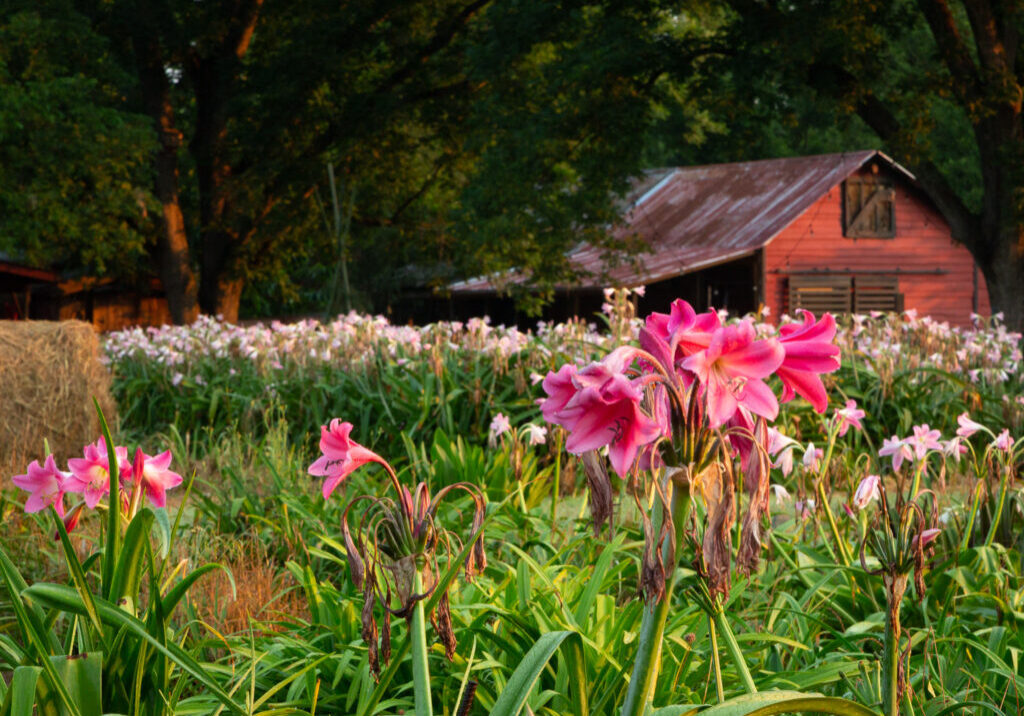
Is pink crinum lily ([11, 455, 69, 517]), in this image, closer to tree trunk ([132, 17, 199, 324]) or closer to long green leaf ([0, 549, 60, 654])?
long green leaf ([0, 549, 60, 654])

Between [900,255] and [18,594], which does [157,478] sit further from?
[900,255]

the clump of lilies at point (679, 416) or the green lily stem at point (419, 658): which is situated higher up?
the clump of lilies at point (679, 416)

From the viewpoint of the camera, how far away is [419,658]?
1624 millimetres

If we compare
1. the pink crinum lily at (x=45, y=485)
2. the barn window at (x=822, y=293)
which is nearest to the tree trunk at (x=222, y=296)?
the barn window at (x=822, y=293)

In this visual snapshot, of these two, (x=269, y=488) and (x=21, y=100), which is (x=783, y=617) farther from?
(x=21, y=100)

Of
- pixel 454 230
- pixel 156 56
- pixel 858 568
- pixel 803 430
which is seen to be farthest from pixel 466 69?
pixel 858 568

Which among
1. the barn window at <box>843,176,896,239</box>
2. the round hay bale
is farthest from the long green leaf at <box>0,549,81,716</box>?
the barn window at <box>843,176,896,239</box>

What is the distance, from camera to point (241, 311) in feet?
144

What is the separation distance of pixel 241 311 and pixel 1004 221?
104ft

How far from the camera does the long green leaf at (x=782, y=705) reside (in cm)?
143

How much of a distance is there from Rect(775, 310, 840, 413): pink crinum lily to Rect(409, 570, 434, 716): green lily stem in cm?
67

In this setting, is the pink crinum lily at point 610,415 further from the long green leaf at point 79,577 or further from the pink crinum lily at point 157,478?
the pink crinum lily at point 157,478

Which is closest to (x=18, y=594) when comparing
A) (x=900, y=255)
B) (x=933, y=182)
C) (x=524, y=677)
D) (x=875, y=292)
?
(x=524, y=677)

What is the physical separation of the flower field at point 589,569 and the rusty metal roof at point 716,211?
68.9 ft
